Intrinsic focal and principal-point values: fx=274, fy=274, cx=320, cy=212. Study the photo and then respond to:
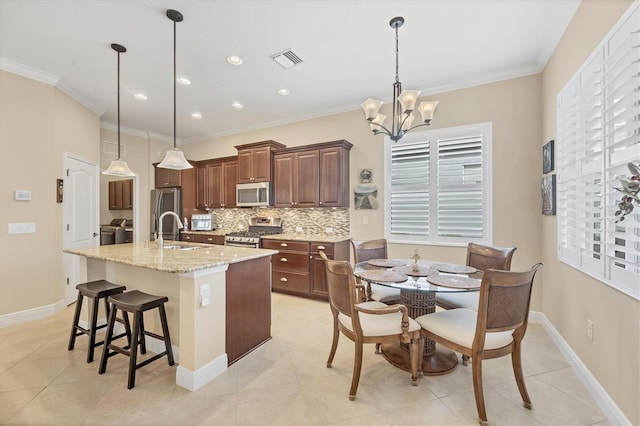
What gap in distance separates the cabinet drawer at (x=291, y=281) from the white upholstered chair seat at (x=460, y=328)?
2.26 meters

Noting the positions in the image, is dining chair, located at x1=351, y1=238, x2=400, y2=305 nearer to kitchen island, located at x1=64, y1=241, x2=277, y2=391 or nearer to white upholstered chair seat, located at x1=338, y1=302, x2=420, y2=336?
white upholstered chair seat, located at x1=338, y1=302, x2=420, y2=336

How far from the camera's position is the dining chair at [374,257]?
2693 millimetres

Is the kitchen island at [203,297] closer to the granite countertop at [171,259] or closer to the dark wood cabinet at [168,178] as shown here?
the granite countertop at [171,259]

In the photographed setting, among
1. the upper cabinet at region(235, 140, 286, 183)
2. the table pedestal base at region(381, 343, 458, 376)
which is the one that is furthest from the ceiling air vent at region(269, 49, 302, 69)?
the table pedestal base at region(381, 343, 458, 376)

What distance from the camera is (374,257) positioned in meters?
3.29

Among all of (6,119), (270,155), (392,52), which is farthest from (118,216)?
(392,52)

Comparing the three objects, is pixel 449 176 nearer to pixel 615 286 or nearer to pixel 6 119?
pixel 615 286

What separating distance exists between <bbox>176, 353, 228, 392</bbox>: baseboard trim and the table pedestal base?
1.46 m

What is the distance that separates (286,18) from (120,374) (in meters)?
3.34

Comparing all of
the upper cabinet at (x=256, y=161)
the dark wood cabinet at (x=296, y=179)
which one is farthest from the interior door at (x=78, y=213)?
the dark wood cabinet at (x=296, y=179)

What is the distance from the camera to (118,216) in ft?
22.4

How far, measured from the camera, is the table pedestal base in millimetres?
2260

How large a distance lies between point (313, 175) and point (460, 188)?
217 cm

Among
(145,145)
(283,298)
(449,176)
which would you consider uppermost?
(145,145)
